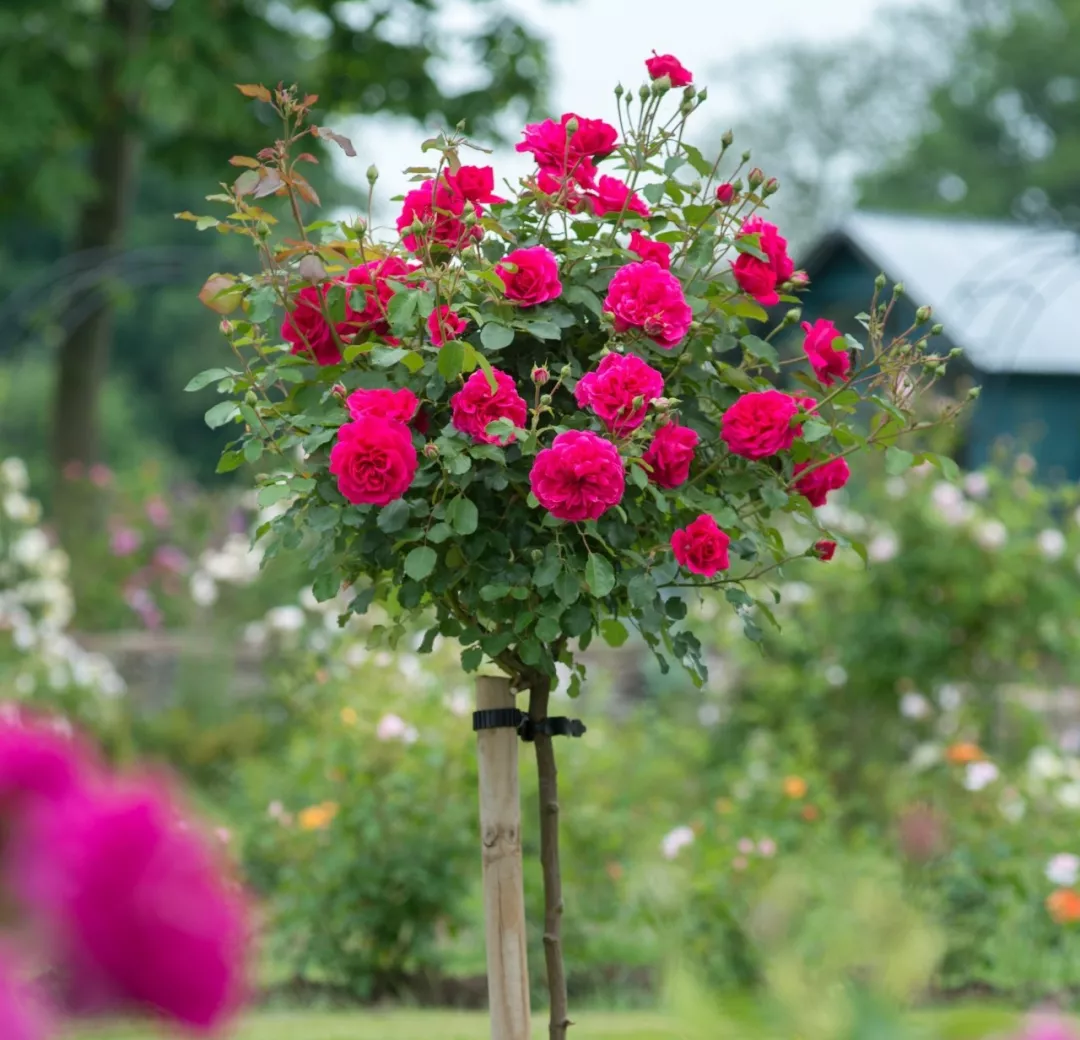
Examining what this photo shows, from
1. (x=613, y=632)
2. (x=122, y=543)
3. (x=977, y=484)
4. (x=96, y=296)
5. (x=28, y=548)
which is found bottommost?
(x=613, y=632)

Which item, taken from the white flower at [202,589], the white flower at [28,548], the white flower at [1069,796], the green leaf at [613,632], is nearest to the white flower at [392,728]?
the green leaf at [613,632]

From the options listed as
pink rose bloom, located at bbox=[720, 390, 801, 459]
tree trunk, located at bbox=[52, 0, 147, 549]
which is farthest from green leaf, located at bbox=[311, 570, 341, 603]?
tree trunk, located at bbox=[52, 0, 147, 549]

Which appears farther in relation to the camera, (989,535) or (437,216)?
(989,535)

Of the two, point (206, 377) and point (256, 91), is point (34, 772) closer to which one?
point (206, 377)

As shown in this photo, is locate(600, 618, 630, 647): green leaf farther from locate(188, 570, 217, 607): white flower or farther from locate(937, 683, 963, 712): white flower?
locate(188, 570, 217, 607): white flower

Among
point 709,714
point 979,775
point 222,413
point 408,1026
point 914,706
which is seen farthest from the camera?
point 709,714

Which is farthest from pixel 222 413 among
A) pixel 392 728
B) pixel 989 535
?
pixel 989 535

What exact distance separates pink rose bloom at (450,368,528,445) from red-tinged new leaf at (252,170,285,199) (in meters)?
0.46

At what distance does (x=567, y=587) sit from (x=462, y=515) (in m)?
0.20

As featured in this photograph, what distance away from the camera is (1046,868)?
5.62 m

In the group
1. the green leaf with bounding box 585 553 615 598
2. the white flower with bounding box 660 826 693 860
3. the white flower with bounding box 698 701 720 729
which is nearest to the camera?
the green leaf with bounding box 585 553 615 598

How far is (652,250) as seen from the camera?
2607 mm

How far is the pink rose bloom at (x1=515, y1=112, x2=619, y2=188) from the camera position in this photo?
2.60 metres

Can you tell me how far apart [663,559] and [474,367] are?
0.48 meters
